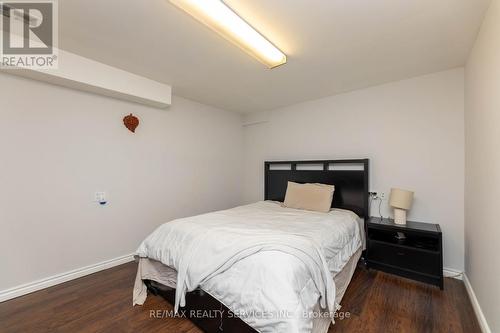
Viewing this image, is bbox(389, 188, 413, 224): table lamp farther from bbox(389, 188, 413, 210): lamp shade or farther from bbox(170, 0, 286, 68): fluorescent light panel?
bbox(170, 0, 286, 68): fluorescent light panel

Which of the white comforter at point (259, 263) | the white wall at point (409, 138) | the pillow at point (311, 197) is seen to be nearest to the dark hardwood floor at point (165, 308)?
the white comforter at point (259, 263)

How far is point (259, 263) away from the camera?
1.38m

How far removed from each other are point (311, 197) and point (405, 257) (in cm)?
118

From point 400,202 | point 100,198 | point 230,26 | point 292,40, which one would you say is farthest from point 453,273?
point 100,198

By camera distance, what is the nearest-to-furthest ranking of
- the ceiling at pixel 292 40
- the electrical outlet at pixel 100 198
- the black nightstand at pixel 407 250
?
the ceiling at pixel 292 40, the black nightstand at pixel 407 250, the electrical outlet at pixel 100 198

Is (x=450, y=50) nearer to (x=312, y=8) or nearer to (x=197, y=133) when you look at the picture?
(x=312, y=8)

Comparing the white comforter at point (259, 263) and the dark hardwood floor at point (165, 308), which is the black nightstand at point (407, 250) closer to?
the dark hardwood floor at point (165, 308)

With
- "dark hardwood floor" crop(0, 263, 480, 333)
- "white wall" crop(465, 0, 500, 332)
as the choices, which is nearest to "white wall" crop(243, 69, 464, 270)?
"white wall" crop(465, 0, 500, 332)

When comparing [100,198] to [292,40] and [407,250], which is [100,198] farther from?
[407,250]

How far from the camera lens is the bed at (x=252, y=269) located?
4.16ft

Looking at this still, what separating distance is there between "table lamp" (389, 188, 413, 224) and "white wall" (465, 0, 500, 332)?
1.60ft

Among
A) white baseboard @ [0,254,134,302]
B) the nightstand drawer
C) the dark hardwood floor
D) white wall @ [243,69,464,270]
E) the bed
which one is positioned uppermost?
white wall @ [243,69,464,270]

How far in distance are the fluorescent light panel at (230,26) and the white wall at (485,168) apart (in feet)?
5.00

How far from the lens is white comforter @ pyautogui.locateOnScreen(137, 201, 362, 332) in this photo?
1.24 metres
